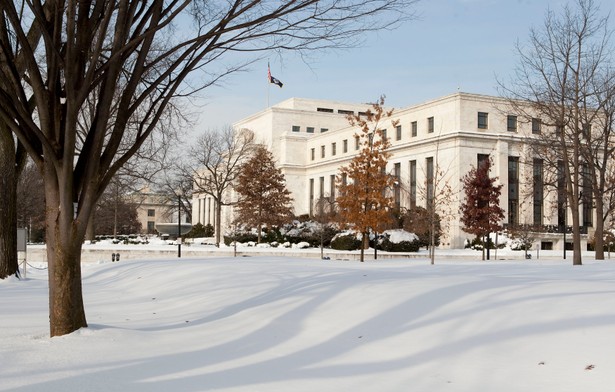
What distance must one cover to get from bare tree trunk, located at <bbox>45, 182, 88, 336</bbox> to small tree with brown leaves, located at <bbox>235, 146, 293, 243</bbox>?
41.7 meters

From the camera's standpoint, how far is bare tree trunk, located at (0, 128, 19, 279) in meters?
17.7

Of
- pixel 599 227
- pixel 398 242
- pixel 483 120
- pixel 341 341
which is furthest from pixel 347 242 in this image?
pixel 341 341

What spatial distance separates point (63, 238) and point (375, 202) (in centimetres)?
2377

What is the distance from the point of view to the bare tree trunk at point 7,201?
1769 cm

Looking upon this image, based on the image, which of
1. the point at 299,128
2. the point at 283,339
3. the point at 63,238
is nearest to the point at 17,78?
the point at 63,238

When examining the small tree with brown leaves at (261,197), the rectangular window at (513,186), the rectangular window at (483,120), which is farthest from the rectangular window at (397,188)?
the small tree with brown leaves at (261,197)

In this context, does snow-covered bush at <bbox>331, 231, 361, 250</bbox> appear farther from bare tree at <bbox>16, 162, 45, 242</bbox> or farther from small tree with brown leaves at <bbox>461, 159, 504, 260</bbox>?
bare tree at <bbox>16, 162, 45, 242</bbox>

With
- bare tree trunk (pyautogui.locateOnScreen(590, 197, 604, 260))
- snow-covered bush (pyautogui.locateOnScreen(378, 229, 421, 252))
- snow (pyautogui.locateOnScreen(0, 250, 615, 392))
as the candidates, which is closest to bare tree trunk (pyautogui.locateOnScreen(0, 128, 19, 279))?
snow (pyautogui.locateOnScreen(0, 250, 615, 392))

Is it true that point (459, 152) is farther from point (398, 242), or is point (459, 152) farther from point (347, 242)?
point (347, 242)

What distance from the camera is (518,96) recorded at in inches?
985

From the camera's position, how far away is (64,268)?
28.5 feet

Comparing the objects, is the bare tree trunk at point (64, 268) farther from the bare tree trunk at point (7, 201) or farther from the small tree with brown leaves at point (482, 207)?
the small tree with brown leaves at point (482, 207)

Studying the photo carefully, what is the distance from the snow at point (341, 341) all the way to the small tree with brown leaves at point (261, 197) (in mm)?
38317

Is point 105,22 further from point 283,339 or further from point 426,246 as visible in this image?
point 426,246
